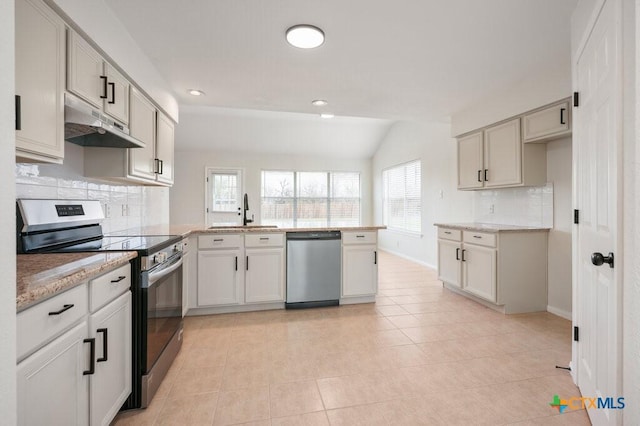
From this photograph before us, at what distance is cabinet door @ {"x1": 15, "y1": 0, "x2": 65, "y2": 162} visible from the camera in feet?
4.19

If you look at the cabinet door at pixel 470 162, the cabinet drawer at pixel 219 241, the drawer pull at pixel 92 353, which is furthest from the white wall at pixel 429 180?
→ the drawer pull at pixel 92 353

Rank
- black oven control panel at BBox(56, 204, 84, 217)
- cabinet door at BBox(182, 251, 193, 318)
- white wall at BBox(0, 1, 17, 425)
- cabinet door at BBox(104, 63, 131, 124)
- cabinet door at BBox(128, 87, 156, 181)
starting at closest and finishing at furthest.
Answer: white wall at BBox(0, 1, 17, 425)
black oven control panel at BBox(56, 204, 84, 217)
cabinet door at BBox(104, 63, 131, 124)
cabinet door at BBox(128, 87, 156, 181)
cabinet door at BBox(182, 251, 193, 318)

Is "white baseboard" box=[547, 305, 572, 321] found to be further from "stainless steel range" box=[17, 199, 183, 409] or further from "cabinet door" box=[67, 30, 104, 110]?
"cabinet door" box=[67, 30, 104, 110]

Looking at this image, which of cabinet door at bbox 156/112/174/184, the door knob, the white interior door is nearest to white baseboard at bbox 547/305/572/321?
the white interior door

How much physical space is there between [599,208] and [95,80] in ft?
9.65

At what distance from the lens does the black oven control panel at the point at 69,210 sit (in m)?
1.84

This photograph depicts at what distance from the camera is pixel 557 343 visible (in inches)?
100

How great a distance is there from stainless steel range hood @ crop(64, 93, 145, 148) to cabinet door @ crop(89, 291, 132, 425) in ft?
3.14

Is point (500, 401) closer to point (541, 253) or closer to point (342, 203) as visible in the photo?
point (541, 253)

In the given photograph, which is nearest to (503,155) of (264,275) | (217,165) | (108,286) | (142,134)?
(264,275)

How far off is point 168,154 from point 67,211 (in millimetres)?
1606

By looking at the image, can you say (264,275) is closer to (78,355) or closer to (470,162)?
(78,355)

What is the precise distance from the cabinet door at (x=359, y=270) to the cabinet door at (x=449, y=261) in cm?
110

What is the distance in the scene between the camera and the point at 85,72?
1.76 metres
